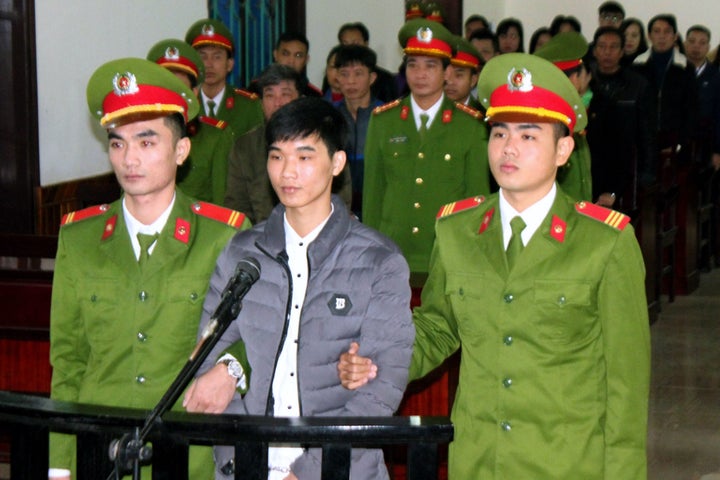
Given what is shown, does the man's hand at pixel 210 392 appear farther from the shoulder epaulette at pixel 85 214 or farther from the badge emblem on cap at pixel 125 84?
the badge emblem on cap at pixel 125 84

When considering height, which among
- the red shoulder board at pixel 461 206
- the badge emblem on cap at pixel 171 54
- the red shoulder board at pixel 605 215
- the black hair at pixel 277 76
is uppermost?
the badge emblem on cap at pixel 171 54

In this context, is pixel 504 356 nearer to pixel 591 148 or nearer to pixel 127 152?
pixel 127 152

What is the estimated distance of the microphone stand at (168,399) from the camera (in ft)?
6.01

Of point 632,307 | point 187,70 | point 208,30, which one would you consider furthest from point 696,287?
point 632,307

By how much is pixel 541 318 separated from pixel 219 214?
2.46ft

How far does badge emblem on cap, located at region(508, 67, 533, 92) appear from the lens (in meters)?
2.65

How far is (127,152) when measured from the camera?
2.77 meters

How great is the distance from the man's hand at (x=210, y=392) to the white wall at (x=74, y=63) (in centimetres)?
459

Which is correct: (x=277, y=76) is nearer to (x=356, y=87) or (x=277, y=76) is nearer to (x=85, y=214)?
(x=356, y=87)

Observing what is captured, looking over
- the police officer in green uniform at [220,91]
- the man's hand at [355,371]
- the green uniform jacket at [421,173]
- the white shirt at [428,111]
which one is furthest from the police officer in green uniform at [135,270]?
the police officer in green uniform at [220,91]

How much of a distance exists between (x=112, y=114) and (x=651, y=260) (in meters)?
5.48

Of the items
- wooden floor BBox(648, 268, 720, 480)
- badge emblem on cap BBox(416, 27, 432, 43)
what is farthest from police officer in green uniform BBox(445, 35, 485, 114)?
wooden floor BBox(648, 268, 720, 480)

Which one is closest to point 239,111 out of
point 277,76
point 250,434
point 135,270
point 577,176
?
point 277,76

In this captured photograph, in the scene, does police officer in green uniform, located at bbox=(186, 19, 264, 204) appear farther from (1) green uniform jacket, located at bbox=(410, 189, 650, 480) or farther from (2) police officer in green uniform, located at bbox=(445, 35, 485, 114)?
(1) green uniform jacket, located at bbox=(410, 189, 650, 480)
